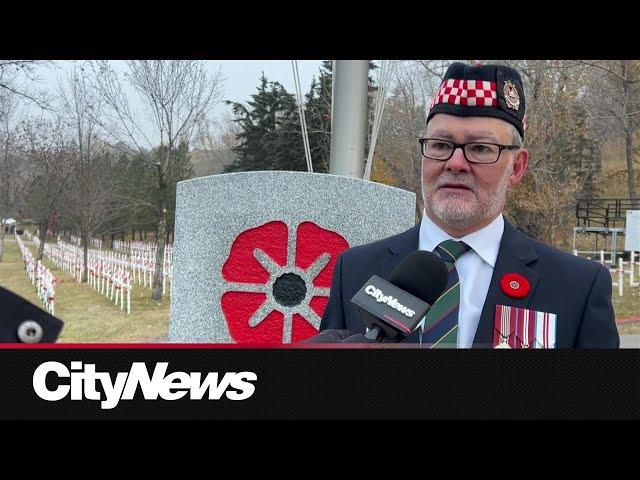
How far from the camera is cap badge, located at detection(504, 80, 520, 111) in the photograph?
190 centimetres

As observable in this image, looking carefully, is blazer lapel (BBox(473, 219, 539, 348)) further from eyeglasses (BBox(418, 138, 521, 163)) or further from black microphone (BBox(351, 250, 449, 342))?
black microphone (BBox(351, 250, 449, 342))

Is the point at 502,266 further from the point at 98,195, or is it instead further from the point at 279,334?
the point at 98,195

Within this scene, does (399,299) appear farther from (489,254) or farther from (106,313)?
(106,313)

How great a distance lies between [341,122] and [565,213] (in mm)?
1485

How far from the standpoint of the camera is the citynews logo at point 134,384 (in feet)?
6.21

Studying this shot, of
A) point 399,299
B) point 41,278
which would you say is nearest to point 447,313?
point 399,299

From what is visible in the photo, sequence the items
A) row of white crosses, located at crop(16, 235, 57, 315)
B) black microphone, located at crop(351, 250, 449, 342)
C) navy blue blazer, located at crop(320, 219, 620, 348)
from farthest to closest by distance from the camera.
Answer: row of white crosses, located at crop(16, 235, 57, 315) < navy blue blazer, located at crop(320, 219, 620, 348) < black microphone, located at crop(351, 250, 449, 342)

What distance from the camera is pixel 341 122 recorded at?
396 centimetres

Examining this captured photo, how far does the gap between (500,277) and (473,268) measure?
0.26 feet

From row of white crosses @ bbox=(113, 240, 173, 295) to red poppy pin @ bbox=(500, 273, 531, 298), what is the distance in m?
3.11

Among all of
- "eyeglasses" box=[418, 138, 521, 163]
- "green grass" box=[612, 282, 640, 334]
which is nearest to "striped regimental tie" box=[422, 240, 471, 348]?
"eyeglasses" box=[418, 138, 521, 163]

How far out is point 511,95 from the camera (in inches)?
75.2

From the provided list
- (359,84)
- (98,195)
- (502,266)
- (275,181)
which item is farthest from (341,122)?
(502,266)

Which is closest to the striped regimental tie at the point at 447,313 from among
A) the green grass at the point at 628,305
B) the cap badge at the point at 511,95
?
the cap badge at the point at 511,95
